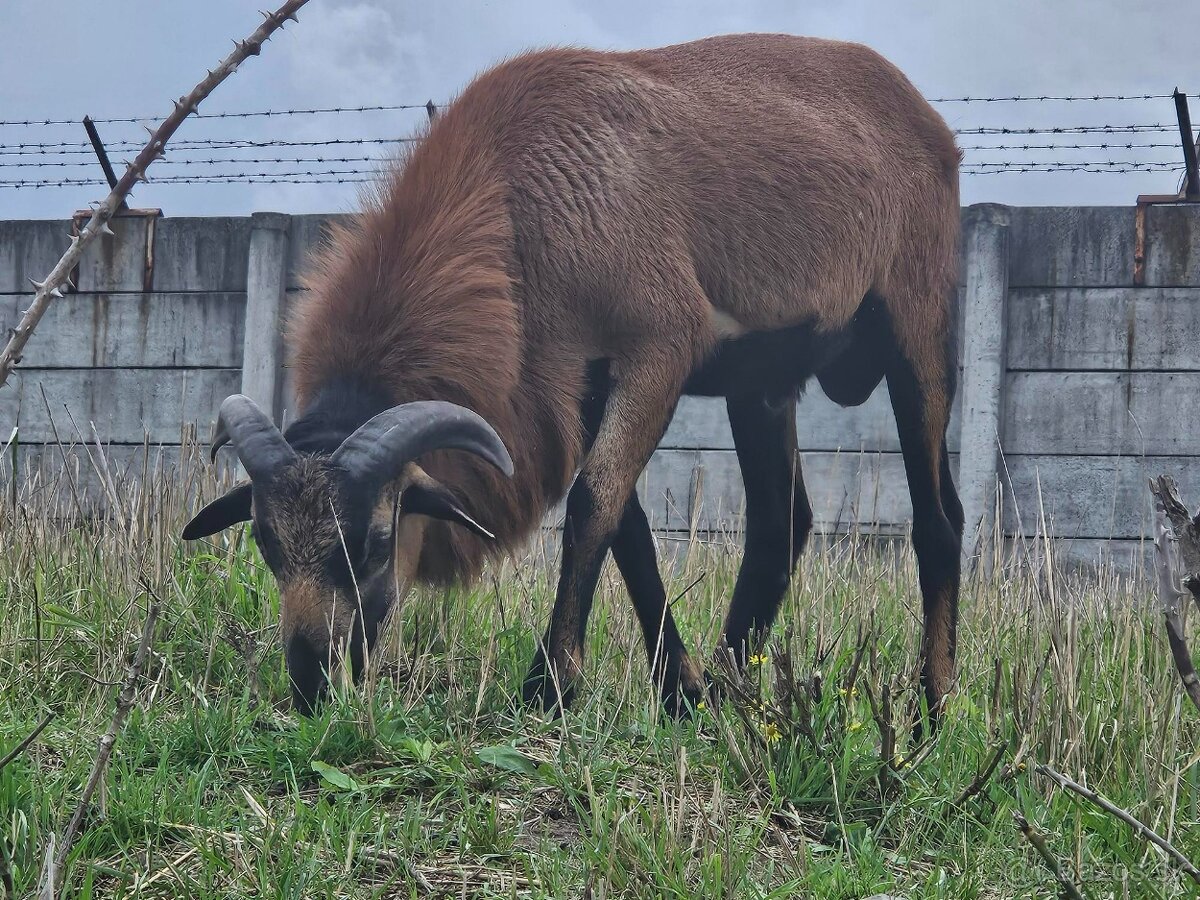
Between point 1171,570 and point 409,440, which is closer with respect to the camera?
point 1171,570

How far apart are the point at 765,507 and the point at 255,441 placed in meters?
2.46

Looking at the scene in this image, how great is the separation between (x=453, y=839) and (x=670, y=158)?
2633 mm

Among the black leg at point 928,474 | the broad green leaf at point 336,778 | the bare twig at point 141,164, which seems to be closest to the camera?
the bare twig at point 141,164

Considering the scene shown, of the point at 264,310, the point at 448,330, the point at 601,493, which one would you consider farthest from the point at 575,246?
the point at 264,310

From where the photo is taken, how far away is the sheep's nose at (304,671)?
3.49m

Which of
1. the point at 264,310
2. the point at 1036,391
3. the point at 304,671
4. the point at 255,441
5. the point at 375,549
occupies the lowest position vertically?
the point at 304,671

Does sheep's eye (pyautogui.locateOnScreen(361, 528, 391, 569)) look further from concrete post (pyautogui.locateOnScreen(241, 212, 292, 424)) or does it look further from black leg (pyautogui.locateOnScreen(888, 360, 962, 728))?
concrete post (pyautogui.locateOnScreen(241, 212, 292, 424))

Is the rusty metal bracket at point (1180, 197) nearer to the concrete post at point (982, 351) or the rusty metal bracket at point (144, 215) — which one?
the concrete post at point (982, 351)

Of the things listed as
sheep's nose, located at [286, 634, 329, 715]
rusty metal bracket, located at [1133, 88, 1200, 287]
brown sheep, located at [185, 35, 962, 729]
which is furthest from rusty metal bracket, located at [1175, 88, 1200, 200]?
sheep's nose, located at [286, 634, 329, 715]

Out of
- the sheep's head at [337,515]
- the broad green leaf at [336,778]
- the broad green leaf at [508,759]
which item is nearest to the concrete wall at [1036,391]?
the sheep's head at [337,515]

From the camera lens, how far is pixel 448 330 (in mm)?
4137

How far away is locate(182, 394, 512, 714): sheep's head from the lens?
11.5 feet

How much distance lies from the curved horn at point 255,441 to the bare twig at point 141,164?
218 cm

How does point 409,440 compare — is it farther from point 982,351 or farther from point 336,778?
point 982,351
